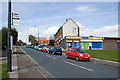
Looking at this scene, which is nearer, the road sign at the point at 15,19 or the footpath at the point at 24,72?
the footpath at the point at 24,72

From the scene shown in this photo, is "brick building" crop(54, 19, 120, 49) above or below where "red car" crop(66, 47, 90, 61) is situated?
above

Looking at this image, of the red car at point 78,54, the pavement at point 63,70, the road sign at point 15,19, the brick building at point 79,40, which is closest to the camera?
the pavement at point 63,70

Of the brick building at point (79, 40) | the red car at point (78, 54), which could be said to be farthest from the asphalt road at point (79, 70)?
the brick building at point (79, 40)

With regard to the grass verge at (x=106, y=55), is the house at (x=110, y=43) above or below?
above

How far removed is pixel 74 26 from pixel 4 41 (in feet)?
113

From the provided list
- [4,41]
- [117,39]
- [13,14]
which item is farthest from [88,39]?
[13,14]

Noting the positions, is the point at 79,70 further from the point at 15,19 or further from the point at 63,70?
the point at 15,19

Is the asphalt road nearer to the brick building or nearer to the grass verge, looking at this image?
the grass verge

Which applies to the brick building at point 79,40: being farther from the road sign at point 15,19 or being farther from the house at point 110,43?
the road sign at point 15,19

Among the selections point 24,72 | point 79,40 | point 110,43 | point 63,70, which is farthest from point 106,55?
point 110,43

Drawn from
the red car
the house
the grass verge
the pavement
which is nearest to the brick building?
the house

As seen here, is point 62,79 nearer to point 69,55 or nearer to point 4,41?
point 69,55

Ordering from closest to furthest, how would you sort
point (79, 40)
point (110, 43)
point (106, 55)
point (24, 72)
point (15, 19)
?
point (24, 72), point (15, 19), point (106, 55), point (79, 40), point (110, 43)

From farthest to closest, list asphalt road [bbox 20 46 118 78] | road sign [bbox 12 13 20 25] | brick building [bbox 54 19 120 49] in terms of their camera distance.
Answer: brick building [bbox 54 19 120 49] → road sign [bbox 12 13 20 25] → asphalt road [bbox 20 46 118 78]
